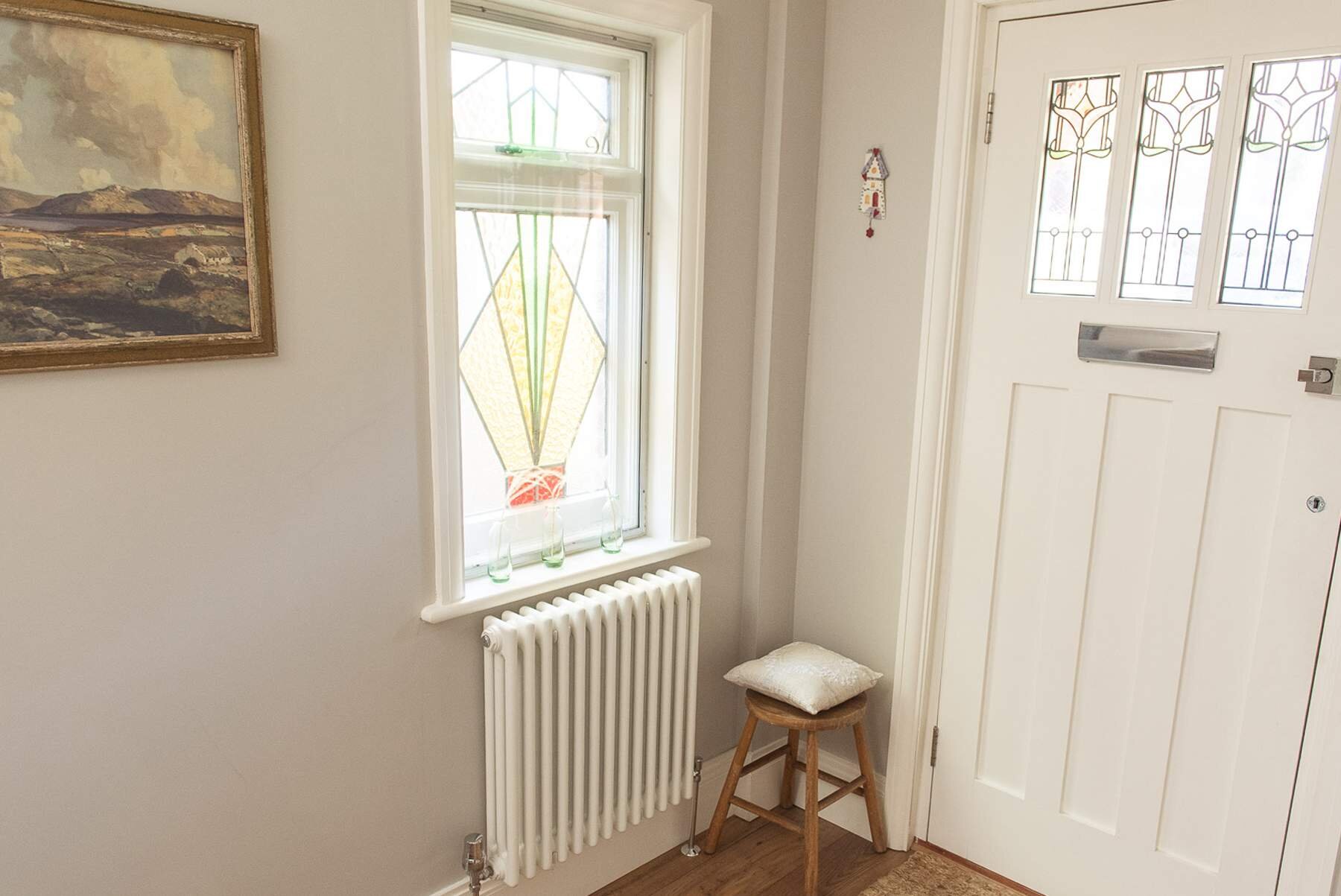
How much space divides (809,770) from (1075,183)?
1.52m

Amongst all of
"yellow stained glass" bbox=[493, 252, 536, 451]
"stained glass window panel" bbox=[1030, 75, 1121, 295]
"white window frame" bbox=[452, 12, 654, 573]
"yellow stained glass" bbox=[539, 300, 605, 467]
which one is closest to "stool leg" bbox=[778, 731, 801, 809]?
"white window frame" bbox=[452, 12, 654, 573]

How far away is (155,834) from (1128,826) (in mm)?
2069

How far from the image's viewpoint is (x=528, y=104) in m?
2.20

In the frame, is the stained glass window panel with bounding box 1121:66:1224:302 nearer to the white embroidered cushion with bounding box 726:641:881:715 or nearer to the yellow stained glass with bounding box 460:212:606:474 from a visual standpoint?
the white embroidered cushion with bounding box 726:641:881:715

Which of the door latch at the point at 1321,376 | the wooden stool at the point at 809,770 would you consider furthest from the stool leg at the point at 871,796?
the door latch at the point at 1321,376

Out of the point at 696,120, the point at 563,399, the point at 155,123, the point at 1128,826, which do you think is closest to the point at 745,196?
the point at 696,120

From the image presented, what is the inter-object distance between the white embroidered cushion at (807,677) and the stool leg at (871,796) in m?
0.13

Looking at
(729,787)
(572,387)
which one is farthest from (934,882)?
(572,387)

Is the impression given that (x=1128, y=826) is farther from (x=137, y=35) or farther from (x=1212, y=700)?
(x=137, y=35)

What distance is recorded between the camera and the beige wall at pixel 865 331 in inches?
96.7

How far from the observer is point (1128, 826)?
91.8 inches

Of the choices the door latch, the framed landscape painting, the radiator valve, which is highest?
the framed landscape painting

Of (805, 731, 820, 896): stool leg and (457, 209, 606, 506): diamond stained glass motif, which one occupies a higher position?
(457, 209, 606, 506): diamond stained glass motif

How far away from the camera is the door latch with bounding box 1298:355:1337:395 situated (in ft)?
6.35
